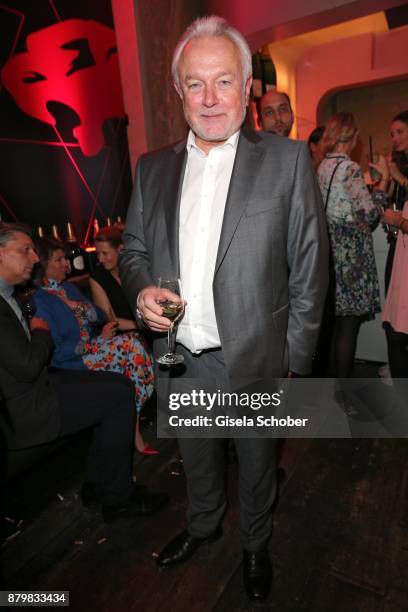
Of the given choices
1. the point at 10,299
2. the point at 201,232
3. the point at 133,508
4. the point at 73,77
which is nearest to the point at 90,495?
the point at 133,508

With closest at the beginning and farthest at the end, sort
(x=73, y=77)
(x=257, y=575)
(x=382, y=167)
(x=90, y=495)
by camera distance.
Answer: (x=257, y=575)
(x=90, y=495)
(x=382, y=167)
(x=73, y=77)

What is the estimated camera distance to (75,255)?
3.37 m

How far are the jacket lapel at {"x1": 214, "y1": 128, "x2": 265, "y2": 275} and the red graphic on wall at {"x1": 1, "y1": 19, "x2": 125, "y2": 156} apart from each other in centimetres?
250

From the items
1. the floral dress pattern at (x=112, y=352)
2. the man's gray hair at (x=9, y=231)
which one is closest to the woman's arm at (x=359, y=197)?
the floral dress pattern at (x=112, y=352)

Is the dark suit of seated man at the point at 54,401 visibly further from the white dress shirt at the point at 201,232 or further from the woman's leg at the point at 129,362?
the white dress shirt at the point at 201,232

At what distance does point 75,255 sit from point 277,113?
74.5 inches

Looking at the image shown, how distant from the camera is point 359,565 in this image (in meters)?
1.71

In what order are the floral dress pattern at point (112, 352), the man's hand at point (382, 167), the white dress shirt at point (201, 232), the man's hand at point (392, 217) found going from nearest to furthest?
1. the white dress shirt at point (201, 232)
2. the floral dress pattern at point (112, 352)
3. the man's hand at point (392, 217)
4. the man's hand at point (382, 167)

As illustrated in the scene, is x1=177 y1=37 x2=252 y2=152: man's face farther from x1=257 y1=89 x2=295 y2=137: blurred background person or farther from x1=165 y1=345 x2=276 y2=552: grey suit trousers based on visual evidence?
x1=257 y1=89 x2=295 y2=137: blurred background person

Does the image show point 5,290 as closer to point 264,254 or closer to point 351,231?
point 264,254

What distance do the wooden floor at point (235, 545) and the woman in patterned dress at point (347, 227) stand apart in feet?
2.88

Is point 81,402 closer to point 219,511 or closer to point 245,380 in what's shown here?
point 219,511

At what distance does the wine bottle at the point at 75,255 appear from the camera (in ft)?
10.9

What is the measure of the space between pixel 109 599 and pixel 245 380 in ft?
3.57
